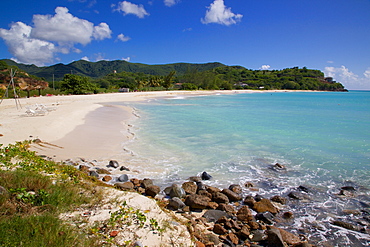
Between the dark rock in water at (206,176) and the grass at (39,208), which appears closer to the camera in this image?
the grass at (39,208)

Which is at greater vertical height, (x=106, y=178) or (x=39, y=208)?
(x=39, y=208)

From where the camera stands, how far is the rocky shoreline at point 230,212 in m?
3.60

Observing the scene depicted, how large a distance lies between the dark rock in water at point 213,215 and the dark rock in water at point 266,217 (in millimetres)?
641

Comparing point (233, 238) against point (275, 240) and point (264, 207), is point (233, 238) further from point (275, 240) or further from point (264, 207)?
point (264, 207)

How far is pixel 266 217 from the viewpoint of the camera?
429cm

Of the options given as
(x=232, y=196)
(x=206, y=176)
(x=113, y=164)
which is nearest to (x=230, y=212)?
(x=232, y=196)

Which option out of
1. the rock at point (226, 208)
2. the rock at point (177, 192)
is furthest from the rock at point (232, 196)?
the rock at point (177, 192)

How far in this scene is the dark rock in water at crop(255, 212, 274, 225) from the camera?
4232mm

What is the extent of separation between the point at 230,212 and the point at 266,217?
68cm

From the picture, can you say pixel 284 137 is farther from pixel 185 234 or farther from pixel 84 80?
pixel 84 80

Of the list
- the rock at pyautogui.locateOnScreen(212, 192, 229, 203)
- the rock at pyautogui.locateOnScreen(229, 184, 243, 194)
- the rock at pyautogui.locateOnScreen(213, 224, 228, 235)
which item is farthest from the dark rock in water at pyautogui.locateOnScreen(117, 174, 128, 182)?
the rock at pyautogui.locateOnScreen(213, 224, 228, 235)

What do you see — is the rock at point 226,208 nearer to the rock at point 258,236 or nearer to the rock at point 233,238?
the rock at point 258,236

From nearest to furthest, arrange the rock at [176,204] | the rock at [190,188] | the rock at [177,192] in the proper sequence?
the rock at [176,204]
the rock at [177,192]
the rock at [190,188]

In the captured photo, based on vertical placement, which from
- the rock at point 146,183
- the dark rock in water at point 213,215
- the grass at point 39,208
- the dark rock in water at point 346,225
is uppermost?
the grass at point 39,208
